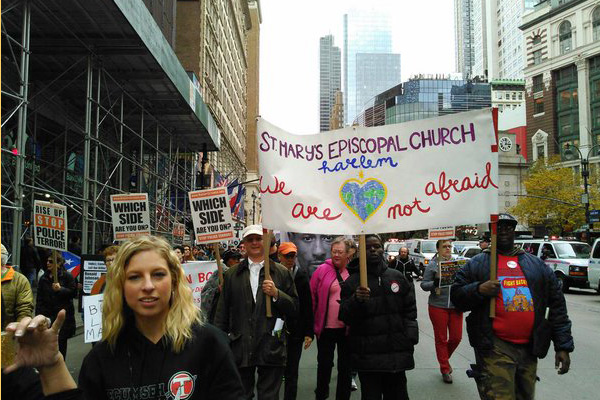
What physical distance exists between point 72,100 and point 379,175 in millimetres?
17848

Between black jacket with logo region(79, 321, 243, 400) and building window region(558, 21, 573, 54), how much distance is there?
84.0 metres

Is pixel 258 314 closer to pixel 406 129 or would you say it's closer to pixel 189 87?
pixel 406 129

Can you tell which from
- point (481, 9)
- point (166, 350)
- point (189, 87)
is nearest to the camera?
point (166, 350)

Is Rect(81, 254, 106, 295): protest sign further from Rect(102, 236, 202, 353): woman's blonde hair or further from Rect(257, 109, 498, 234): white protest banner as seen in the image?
Rect(102, 236, 202, 353): woman's blonde hair

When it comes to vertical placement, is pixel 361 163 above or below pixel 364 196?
above

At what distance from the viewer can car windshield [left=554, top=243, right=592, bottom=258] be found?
21.8 metres

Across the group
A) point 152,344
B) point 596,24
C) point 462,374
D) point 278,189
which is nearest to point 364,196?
point 278,189

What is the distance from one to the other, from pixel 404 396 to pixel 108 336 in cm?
320

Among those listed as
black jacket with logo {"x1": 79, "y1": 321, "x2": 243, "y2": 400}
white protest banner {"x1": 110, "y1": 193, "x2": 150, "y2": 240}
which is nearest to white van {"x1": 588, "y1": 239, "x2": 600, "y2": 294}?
white protest banner {"x1": 110, "y1": 193, "x2": 150, "y2": 240}

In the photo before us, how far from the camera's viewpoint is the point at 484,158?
15.6 ft

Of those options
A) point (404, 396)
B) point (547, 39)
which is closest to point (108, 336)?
point (404, 396)

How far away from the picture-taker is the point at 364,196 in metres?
4.86

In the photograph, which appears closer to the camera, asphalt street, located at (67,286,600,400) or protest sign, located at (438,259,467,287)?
asphalt street, located at (67,286,600,400)

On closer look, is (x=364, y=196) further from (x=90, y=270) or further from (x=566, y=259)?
(x=566, y=259)
